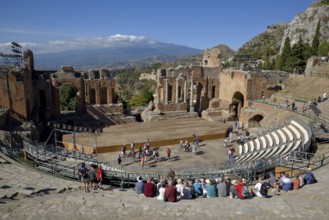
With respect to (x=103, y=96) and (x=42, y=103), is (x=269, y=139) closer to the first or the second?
(x=103, y=96)

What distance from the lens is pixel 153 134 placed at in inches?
995

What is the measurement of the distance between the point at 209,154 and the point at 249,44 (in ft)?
305

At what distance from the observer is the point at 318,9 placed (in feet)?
197

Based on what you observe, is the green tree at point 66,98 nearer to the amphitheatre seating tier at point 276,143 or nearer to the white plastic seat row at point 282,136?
the amphitheatre seating tier at point 276,143

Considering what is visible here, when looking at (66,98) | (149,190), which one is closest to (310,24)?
(66,98)

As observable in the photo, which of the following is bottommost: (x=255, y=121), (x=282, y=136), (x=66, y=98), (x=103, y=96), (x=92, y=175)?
(x=255, y=121)

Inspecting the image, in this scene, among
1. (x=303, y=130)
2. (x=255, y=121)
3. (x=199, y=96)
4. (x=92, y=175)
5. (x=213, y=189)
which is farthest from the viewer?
(x=199, y=96)

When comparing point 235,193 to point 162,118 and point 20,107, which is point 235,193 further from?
point 162,118

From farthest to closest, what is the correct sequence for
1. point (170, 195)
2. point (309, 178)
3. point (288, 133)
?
point (288, 133), point (309, 178), point (170, 195)

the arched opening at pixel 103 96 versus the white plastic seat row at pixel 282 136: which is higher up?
the arched opening at pixel 103 96

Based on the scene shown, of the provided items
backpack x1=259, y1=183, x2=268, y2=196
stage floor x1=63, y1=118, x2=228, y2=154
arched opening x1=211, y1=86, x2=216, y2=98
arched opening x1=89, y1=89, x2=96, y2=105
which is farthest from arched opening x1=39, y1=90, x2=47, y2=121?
backpack x1=259, y1=183, x2=268, y2=196

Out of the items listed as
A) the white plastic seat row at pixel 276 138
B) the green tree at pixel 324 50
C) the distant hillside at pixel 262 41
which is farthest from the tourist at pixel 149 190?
the distant hillside at pixel 262 41

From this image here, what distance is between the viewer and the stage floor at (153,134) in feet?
74.0

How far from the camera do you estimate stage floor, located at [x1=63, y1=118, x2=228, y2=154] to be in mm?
22562
